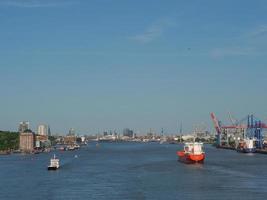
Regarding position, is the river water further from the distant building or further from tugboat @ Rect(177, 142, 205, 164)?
the distant building

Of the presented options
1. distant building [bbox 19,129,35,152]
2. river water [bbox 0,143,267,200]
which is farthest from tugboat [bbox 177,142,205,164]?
distant building [bbox 19,129,35,152]

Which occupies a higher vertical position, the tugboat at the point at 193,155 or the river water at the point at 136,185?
the tugboat at the point at 193,155

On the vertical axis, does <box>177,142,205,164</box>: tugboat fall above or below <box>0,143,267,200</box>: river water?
above

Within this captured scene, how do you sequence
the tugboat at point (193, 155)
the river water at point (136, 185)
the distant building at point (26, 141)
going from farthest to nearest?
the distant building at point (26, 141) < the tugboat at point (193, 155) < the river water at point (136, 185)

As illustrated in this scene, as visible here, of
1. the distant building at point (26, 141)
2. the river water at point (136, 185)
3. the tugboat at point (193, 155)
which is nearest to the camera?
the river water at point (136, 185)

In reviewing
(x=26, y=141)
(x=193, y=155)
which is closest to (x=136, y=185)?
(x=193, y=155)

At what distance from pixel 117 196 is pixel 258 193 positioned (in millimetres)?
11009

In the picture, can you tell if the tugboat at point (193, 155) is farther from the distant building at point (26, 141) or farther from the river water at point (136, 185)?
the distant building at point (26, 141)

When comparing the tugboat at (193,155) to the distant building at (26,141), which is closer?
the tugboat at (193,155)

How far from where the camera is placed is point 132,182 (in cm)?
5631

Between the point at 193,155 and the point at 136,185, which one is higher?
the point at 193,155

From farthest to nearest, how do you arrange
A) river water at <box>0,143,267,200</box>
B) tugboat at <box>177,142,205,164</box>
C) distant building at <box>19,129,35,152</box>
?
1. distant building at <box>19,129,35,152</box>
2. tugboat at <box>177,142,205,164</box>
3. river water at <box>0,143,267,200</box>

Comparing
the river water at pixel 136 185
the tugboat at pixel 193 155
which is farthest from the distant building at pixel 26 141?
the river water at pixel 136 185

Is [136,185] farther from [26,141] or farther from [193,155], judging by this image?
[26,141]
